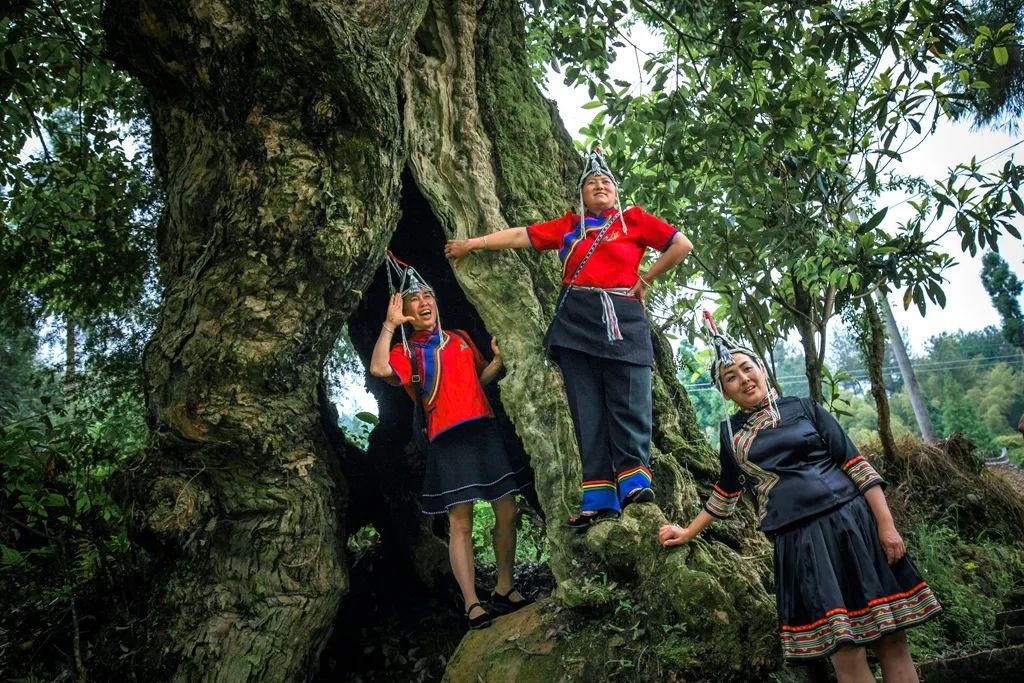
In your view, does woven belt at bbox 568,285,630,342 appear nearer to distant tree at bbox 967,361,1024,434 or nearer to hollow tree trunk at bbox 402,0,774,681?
hollow tree trunk at bbox 402,0,774,681

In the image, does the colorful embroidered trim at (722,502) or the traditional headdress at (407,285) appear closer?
the colorful embroidered trim at (722,502)

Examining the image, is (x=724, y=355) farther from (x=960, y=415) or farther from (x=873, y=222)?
(x=960, y=415)

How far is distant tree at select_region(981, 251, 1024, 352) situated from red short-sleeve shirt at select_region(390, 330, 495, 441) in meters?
18.5

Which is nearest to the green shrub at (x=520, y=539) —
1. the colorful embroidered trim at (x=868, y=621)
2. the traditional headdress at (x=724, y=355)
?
the traditional headdress at (x=724, y=355)

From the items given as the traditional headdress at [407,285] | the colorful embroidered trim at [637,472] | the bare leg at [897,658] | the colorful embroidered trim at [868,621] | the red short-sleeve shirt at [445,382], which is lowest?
the bare leg at [897,658]

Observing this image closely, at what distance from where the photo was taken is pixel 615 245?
3.95 m

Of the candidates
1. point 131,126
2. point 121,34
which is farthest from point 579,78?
point 131,126

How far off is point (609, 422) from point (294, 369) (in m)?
1.78

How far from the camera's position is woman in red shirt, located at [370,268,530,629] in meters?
4.17

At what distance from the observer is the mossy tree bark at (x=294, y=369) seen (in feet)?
Answer: 11.7

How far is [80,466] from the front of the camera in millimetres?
4352

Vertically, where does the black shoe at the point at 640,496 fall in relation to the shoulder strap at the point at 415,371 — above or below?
below

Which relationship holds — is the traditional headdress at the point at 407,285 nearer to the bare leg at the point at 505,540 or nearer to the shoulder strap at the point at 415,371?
the shoulder strap at the point at 415,371

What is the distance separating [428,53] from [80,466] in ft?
11.5
